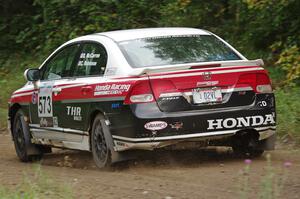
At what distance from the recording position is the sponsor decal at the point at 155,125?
26.5 feet

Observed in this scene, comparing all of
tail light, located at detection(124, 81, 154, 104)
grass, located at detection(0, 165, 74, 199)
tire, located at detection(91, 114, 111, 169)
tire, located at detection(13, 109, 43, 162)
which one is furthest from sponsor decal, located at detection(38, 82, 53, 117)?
grass, located at detection(0, 165, 74, 199)

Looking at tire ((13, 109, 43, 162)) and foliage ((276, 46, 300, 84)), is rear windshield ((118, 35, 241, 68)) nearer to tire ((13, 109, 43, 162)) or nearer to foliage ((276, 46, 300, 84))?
tire ((13, 109, 43, 162))

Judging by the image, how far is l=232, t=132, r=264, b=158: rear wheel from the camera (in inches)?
350

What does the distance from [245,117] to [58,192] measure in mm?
2627

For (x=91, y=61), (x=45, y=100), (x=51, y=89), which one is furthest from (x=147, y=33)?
(x=45, y=100)

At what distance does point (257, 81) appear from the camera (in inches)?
336

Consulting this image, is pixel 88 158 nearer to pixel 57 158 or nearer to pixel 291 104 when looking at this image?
pixel 57 158

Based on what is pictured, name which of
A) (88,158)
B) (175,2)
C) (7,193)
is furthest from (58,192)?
(175,2)

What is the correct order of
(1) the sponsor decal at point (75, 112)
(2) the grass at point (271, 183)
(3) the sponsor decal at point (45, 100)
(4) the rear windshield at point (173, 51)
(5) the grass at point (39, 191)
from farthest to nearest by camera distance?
(3) the sponsor decal at point (45, 100) < (1) the sponsor decal at point (75, 112) < (4) the rear windshield at point (173, 51) < (5) the grass at point (39, 191) < (2) the grass at point (271, 183)

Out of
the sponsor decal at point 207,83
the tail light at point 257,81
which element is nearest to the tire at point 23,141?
the sponsor decal at point 207,83

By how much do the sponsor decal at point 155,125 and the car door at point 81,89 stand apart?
1.00m

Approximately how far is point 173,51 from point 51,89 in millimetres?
1951

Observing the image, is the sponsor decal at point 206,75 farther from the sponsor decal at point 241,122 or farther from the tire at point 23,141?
the tire at point 23,141

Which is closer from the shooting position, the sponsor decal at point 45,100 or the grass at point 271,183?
the grass at point 271,183
